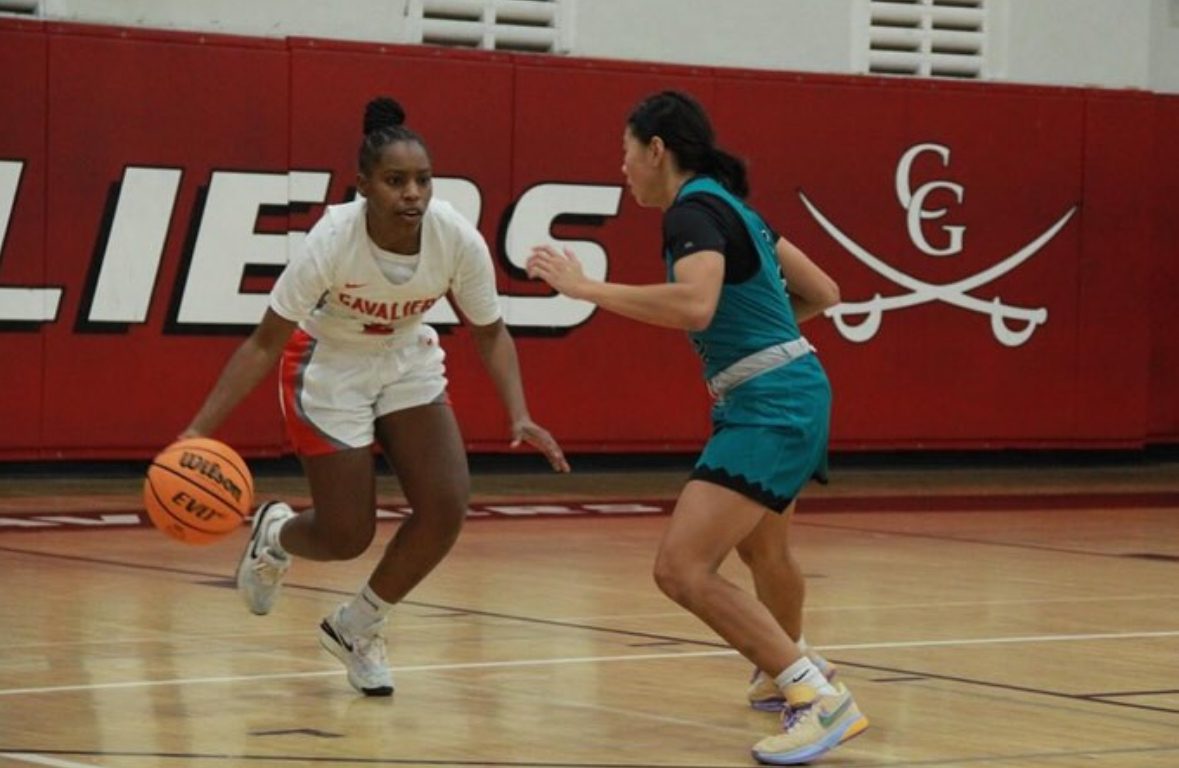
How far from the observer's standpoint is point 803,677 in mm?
6785

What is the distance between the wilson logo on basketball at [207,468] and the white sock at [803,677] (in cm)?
194

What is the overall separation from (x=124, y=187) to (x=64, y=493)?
199 centimetres

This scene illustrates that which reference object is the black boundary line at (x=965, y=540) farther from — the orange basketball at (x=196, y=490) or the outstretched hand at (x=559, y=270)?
the outstretched hand at (x=559, y=270)

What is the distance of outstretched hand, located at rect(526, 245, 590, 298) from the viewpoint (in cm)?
647

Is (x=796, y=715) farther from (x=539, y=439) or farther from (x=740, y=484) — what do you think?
(x=539, y=439)

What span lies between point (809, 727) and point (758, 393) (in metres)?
0.93

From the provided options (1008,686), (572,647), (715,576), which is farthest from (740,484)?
(572,647)

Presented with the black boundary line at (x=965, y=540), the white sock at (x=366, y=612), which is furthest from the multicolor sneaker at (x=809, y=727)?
the black boundary line at (x=965, y=540)

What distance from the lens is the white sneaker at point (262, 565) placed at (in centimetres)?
822

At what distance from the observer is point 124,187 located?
622 inches

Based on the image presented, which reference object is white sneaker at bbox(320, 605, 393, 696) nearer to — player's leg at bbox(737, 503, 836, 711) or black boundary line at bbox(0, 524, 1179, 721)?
player's leg at bbox(737, 503, 836, 711)

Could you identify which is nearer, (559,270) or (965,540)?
(559,270)

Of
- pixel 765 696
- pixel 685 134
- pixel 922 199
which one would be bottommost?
pixel 765 696

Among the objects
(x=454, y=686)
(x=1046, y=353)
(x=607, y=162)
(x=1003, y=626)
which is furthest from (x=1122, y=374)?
(x=454, y=686)
